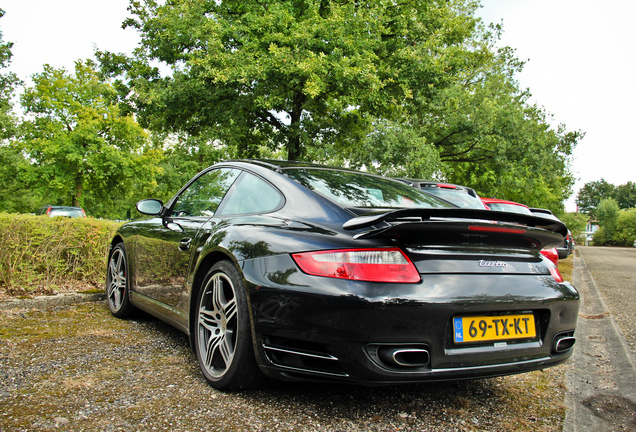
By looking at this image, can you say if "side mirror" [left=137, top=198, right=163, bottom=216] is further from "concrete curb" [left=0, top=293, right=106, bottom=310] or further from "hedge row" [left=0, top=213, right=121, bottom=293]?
"hedge row" [left=0, top=213, right=121, bottom=293]

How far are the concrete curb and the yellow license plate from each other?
4449 mm

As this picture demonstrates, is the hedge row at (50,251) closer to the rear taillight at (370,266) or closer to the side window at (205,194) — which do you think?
the side window at (205,194)

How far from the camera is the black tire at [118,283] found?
432 centimetres

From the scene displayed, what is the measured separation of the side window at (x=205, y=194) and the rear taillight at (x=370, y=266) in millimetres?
1341

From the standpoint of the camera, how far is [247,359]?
2.44m

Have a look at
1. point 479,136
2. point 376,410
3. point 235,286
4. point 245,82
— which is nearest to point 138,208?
point 235,286

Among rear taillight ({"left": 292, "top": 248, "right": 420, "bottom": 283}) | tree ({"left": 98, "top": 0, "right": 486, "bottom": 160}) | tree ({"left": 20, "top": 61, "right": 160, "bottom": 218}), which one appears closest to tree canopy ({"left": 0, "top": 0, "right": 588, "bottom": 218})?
tree ({"left": 98, "top": 0, "right": 486, "bottom": 160})

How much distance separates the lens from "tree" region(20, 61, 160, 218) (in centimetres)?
2761

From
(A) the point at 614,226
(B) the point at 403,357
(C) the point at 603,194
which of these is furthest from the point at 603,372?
(C) the point at 603,194

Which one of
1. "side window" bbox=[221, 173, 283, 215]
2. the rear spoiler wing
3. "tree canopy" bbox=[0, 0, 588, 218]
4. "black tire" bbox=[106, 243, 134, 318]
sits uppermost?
"tree canopy" bbox=[0, 0, 588, 218]

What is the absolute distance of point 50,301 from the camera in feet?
16.5

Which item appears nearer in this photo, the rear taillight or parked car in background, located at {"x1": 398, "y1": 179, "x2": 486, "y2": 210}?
the rear taillight

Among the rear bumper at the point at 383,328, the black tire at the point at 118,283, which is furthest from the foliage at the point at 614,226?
the rear bumper at the point at 383,328

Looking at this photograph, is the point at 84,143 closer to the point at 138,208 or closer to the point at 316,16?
the point at 316,16
